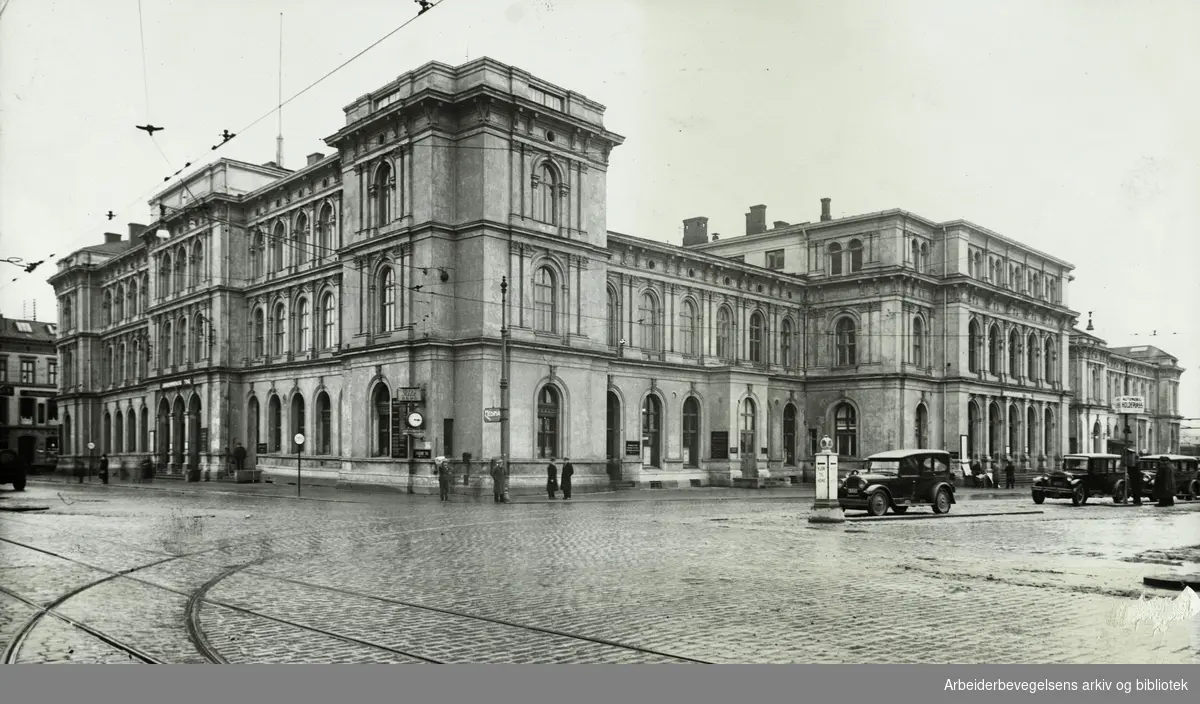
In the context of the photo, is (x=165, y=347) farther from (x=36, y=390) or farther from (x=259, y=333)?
(x=36, y=390)

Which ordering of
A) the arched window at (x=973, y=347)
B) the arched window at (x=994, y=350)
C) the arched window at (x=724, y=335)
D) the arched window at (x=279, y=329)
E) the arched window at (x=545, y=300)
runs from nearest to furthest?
1. the arched window at (x=545, y=300)
2. the arched window at (x=279, y=329)
3. the arched window at (x=724, y=335)
4. the arched window at (x=973, y=347)
5. the arched window at (x=994, y=350)

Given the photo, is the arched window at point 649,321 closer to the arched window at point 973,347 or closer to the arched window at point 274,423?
the arched window at point 274,423

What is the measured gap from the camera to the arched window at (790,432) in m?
55.2

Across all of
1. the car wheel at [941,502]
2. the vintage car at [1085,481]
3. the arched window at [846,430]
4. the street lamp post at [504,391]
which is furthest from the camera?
the arched window at [846,430]

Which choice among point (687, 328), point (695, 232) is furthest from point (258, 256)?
point (695, 232)

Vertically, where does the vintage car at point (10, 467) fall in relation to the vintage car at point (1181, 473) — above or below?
above

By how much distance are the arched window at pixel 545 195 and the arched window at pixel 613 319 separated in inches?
334

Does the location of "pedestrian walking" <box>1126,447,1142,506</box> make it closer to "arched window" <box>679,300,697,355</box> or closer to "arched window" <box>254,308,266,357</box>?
"arched window" <box>679,300,697,355</box>

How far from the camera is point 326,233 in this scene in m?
45.1

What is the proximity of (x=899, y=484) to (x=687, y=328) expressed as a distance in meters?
24.1

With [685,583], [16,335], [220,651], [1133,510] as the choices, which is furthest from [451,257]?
[16,335]

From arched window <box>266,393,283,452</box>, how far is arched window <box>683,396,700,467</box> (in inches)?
759

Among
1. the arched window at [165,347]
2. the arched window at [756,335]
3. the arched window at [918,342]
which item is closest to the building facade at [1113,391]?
the arched window at [918,342]

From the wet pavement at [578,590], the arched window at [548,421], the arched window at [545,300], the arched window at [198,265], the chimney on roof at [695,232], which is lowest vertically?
the wet pavement at [578,590]
